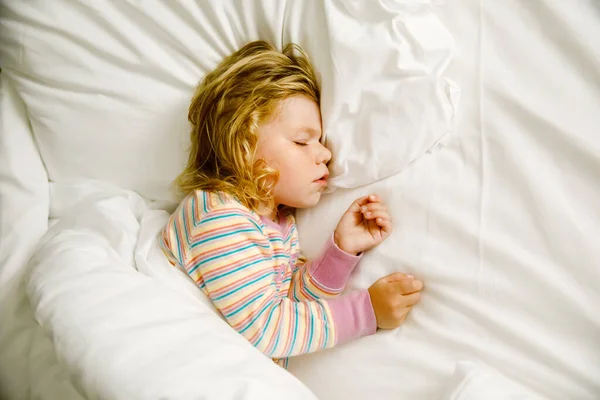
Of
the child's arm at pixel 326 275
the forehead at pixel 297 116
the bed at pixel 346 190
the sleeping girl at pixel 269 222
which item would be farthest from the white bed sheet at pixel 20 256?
the forehead at pixel 297 116

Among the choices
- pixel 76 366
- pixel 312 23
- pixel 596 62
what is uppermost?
pixel 596 62

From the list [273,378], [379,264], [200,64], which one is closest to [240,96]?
[200,64]

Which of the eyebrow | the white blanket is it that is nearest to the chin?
the eyebrow

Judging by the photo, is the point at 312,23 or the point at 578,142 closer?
the point at 578,142

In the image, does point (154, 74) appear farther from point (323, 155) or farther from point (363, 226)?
point (363, 226)

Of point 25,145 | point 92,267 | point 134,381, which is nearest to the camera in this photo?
point 134,381

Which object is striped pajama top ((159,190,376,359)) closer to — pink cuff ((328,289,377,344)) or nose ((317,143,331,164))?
pink cuff ((328,289,377,344))

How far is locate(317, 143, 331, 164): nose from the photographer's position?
2.85 ft

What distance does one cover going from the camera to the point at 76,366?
0.64 metres

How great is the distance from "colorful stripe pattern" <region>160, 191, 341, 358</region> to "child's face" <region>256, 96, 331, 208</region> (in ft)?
0.30

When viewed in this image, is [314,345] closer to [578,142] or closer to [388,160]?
[388,160]

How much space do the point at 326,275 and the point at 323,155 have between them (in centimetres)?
21

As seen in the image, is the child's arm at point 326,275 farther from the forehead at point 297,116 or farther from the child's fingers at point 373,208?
the forehead at point 297,116

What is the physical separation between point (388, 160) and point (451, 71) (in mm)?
177
